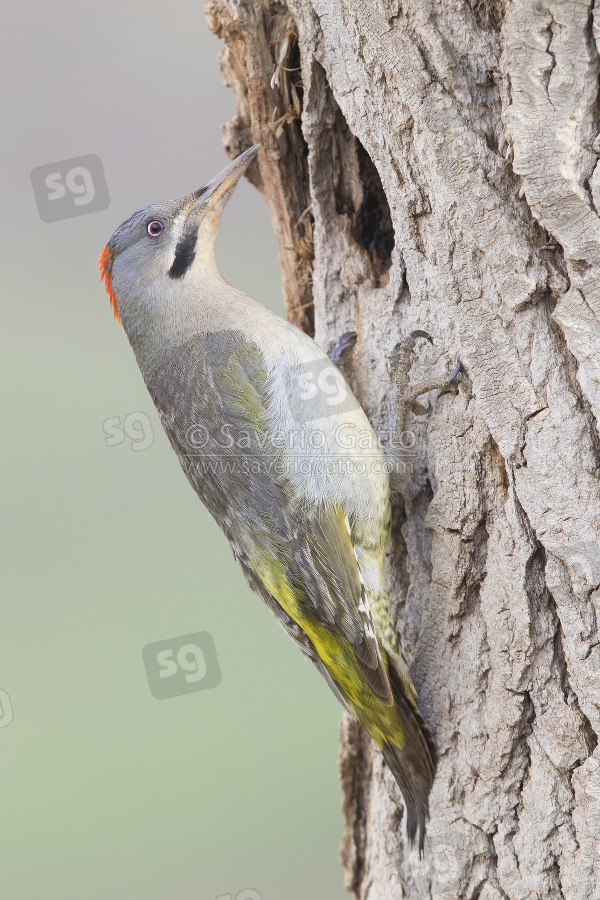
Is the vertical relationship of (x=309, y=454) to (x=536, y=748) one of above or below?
above

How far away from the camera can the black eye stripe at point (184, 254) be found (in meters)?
2.66

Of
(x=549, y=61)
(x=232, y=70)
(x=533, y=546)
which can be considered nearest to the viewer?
(x=549, y=61)

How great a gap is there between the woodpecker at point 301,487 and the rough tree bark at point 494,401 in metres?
0.11

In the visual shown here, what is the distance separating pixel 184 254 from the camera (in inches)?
105

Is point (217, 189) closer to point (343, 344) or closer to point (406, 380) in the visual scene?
point (343, 344)

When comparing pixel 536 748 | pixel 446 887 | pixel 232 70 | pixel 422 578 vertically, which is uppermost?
A: pixel 232 70

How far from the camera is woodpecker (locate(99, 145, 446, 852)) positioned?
220 cm

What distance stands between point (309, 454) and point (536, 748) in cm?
102

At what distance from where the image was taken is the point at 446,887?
7.17 ft

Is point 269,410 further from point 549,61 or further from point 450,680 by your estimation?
point 549,61

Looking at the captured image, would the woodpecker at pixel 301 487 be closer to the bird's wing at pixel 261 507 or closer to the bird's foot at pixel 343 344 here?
the bird's wing at pixel 261 507

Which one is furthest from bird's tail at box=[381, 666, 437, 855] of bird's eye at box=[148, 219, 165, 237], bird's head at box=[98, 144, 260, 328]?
bird's eye at box=[148, 219, 165, 237]

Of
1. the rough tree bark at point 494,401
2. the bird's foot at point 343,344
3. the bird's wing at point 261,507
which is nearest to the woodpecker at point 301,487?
the bird's wing at point 261,507

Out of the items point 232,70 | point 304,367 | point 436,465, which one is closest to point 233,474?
point 304,367
